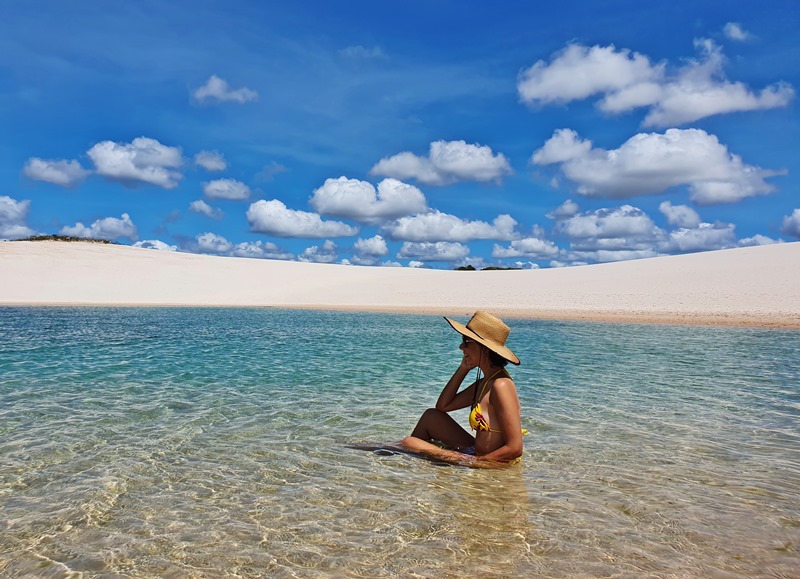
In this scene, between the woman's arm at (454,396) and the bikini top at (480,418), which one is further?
the woman's arm at (454,396)

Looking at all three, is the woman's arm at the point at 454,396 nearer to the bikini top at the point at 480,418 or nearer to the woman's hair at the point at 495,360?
the bikini top at the point at 480,418

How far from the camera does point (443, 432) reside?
24.1ft

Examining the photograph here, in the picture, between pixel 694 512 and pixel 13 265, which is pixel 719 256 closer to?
pixel 694 512

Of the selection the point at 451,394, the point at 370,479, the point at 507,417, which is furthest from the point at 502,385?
the point at 370,479

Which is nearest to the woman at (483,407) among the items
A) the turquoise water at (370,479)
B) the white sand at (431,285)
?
Answer: the turquoise water at (370,479)

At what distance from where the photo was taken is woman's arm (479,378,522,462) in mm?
6301

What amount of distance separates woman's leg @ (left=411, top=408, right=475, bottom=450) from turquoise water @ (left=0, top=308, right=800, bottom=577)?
1.39ft

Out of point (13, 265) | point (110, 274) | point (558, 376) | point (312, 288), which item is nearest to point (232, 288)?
point (312, 288)

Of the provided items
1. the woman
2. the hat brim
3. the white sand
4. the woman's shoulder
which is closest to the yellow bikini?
the woman

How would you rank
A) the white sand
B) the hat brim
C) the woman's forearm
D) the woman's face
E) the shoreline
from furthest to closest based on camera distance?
the white sand < the shoreline < the woman's forearm < the woman's face < the hat brim

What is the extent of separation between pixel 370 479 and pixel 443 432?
1250mm

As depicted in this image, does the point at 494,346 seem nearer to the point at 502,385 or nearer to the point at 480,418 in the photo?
the point at 502,385

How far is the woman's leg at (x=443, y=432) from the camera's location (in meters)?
7.27

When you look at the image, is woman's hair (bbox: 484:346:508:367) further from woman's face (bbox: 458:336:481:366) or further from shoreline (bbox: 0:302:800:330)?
shoreline (bbox: 0:302:800:330)
